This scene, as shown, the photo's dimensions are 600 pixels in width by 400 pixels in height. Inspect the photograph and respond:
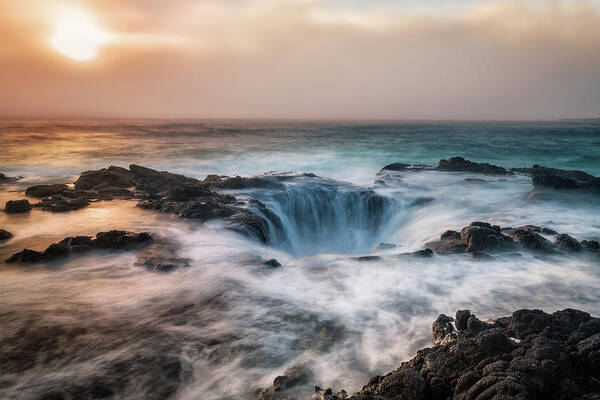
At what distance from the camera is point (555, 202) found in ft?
41.6

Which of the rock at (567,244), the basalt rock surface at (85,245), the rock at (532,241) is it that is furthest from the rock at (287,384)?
the rock at (567,244)

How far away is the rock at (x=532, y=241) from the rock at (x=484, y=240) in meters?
0.25

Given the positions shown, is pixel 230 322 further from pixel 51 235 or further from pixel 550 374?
pixel 51 235

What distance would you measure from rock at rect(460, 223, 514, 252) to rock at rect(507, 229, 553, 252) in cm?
25

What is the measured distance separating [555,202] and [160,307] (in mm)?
12935

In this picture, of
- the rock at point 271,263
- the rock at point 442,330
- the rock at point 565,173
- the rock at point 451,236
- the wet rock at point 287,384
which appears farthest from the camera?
the rock at point 565,173

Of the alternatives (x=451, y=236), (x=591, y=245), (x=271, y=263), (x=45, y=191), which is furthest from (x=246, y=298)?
(x=45, y=191)

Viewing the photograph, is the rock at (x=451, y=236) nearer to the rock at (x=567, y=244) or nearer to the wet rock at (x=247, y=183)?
the rock at (x=567, y=244)

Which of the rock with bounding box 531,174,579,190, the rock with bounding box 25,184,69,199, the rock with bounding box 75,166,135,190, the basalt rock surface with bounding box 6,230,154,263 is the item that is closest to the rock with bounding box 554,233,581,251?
the rock with bounding box 531,174,579,190

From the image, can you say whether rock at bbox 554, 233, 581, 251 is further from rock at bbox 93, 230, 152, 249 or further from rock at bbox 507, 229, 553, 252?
rock at bbox 93, 230, 152, 249

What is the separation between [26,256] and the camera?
7.35 metres

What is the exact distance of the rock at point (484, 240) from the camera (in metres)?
8.14

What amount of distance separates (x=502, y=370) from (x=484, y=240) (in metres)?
5.67

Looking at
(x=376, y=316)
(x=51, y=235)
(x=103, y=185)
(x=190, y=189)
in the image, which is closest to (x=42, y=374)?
(x=376, y=316)
